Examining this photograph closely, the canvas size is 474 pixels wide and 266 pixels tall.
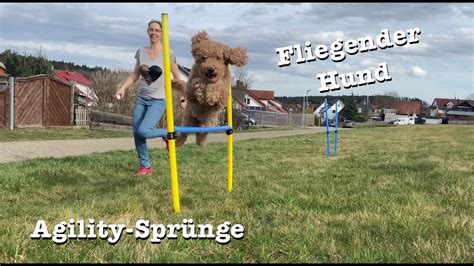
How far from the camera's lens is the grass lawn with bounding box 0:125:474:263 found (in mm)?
2820

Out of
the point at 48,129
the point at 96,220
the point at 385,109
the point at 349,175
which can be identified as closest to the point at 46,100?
the point at 48,129

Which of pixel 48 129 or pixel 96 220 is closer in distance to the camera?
pixel 96 220

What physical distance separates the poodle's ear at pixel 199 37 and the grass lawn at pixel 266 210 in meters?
1.63

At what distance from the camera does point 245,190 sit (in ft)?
17.0

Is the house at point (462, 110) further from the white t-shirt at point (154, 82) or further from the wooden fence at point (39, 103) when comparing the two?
the white t-shirt at point (154, 82)

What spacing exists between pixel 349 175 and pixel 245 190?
1.98 m

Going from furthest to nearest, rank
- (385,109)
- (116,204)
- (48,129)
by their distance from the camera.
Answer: (385,109) → (48,129) → (116,204)

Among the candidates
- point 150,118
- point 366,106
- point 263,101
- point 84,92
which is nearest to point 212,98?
point 150,118

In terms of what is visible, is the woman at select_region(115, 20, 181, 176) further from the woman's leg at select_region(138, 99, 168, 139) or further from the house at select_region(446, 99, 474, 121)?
the house at select_region(446, 99, 474, 121)

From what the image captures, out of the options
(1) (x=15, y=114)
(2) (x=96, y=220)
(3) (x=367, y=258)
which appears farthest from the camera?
(1) (x=15, y=114)

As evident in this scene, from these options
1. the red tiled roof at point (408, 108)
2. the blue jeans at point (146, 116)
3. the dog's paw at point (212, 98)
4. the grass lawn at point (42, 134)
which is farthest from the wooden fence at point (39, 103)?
the red tiled roof at point (408, 108)

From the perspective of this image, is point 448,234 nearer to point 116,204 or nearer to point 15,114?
point 116,204

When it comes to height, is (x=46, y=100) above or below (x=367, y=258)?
above

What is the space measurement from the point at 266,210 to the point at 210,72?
1.45 metres
